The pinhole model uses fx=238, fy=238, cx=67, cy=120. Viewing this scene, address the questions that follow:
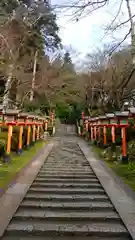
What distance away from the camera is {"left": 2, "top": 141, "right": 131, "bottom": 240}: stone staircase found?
413 cm

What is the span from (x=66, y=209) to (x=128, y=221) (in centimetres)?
140

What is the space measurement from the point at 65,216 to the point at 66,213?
21cm

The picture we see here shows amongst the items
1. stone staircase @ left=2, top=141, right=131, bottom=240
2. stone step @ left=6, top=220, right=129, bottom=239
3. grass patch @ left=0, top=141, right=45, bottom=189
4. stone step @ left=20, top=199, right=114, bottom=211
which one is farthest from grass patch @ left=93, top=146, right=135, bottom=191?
grass patch @ left=0, top=141, right=45, bottom=189

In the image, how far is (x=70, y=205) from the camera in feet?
17.5

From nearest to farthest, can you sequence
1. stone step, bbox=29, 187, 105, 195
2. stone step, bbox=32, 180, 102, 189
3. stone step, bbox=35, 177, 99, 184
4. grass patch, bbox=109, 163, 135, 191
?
stone step, bbox=29, 187, 105, 195 < stone step, bbox=32, 180, 102, 189 < grass patch, bbox=109, 163, 135, 191 < stone step, bbox=35, 177, 99, 184

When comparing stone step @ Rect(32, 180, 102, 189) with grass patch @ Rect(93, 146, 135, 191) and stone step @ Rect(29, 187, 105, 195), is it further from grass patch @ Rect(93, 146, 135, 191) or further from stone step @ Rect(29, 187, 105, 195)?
grass patch @ Rect(93, 146, 135, 191)

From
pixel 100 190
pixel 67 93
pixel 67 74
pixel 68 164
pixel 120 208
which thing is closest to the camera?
pixel 120 208

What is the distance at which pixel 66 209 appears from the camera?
17.1 feet

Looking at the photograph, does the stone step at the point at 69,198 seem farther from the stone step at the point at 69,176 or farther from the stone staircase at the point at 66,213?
the stone step at the point at 69,176

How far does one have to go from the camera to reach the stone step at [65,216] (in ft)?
15.4

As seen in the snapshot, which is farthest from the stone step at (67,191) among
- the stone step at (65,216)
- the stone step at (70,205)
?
the stone step at (65,216)

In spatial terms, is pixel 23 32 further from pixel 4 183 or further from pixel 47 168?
pixel 4 183

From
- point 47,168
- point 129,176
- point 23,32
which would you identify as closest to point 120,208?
point 129,176

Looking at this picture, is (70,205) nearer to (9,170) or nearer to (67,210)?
(67,210)
